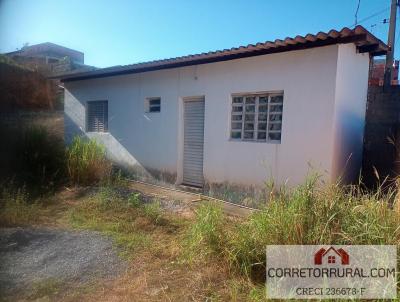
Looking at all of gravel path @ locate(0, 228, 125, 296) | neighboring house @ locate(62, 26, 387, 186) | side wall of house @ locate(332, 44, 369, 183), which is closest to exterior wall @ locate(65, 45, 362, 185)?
neighboring house @ locate(62, 26, 387, 186)

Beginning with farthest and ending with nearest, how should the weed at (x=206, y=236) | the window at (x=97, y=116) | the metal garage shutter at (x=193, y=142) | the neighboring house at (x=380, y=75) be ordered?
the window at (x=97, y=116), the neighboring house at (x=380, y=75), the metal garage shutter at (x=193, y=142), the weed at (x=206, y=236)

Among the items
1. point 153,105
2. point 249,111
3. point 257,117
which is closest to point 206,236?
point 257,117

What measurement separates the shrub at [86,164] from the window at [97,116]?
3.04 meters

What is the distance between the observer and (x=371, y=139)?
7.31 m

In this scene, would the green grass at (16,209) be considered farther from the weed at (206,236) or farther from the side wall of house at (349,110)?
the side wall of house at (349,110)

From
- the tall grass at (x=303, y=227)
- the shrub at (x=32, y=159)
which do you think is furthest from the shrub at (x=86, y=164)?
the tall grass at (x=303, y=227)

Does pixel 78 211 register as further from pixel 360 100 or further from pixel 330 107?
pixel 360 100

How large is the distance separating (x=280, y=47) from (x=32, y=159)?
6.46m

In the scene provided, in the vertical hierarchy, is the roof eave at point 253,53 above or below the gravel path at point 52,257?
above

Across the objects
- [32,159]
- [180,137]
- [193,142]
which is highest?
[180,137]

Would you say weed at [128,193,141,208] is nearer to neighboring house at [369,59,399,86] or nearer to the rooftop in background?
neighboring house at [369,59,399,86]

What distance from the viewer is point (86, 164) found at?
7.59 meters

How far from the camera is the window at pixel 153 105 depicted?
30.5 feet

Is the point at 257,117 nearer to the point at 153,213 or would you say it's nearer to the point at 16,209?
the point at 153,213
